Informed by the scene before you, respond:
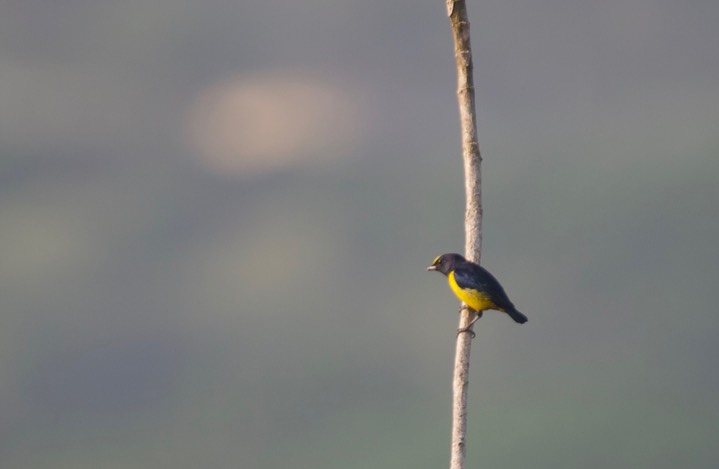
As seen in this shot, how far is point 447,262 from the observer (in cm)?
1947

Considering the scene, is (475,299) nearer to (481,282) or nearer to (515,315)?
(481,282)

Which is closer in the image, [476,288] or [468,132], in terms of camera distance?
[468,132]

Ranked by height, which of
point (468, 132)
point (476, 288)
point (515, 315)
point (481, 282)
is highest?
point (468, 132)

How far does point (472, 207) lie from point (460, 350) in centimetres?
160

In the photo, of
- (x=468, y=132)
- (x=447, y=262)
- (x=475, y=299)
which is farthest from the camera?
(x=447, y=262)

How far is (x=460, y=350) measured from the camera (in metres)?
13.4

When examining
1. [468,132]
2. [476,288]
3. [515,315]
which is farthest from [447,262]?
[468,132]

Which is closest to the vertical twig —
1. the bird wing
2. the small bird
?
the bird wing

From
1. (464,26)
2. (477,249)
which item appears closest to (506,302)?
(477,249)

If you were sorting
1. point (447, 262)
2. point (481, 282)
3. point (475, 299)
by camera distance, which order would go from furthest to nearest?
1. point (447, 262)
2. point (475, 299)
3. point (481, 282)

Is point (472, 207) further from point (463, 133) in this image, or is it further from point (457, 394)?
point (457, 394)

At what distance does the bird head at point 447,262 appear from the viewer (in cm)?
1911

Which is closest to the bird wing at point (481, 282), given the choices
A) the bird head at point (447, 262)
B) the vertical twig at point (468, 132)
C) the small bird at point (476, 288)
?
the small bird at point (476, 288)

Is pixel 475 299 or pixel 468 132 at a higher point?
pixel 468 132
